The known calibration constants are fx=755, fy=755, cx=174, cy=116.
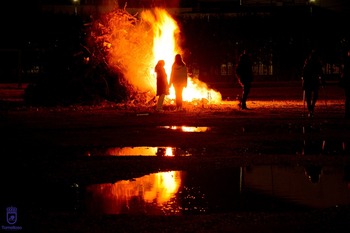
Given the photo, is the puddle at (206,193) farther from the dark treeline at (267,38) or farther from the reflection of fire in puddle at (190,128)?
the dark treeline at (267,38)

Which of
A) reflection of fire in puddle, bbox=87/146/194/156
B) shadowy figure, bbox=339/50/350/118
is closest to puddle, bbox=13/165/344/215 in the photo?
reflection of fire in puddle, bbox=87/146/194/156

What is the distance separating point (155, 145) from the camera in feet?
53.4

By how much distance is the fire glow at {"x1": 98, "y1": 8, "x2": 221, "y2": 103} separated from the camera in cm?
2855

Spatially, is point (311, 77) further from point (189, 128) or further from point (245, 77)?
point (189, 128)

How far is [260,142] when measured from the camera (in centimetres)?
1650

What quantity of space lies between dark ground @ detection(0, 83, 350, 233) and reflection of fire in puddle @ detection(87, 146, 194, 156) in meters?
0.42

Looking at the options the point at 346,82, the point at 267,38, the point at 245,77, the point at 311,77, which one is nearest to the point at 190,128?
the point at 311,77

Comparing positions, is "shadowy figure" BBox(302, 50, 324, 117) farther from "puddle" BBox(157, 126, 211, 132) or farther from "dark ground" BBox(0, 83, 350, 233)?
"puddle" BBox(157, 126, 211, 132)

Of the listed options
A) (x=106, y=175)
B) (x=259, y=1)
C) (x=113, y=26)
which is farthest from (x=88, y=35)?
(x=259, y=1)

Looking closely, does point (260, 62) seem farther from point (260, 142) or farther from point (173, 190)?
point (173, 190)

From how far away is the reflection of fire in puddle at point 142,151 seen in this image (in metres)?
14.8

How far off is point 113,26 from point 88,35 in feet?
3.50

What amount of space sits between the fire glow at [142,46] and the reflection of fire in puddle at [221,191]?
16.5 metres

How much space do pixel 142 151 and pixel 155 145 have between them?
103 centimetres
